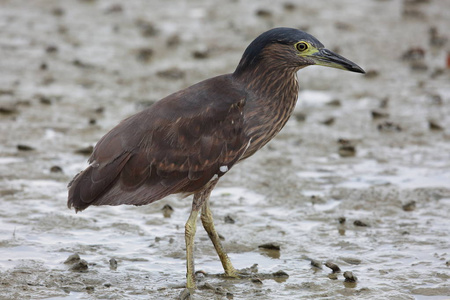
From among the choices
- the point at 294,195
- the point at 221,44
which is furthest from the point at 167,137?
the point at 221,44

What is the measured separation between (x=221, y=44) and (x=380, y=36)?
2905mm

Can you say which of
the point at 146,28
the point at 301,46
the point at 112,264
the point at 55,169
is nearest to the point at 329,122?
the point at 55,169

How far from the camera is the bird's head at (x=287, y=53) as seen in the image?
22.4 feet

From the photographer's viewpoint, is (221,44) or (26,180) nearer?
(26,180)

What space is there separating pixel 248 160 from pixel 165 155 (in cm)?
326

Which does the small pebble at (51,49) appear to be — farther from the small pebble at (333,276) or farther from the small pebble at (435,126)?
the small pebble at (333,276)

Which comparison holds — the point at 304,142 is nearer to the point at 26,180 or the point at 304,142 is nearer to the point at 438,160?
the point at 438,160

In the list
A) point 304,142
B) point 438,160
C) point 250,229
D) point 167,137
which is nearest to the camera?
point 167,137

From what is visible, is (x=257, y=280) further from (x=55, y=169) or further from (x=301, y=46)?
(x=55, y=169)

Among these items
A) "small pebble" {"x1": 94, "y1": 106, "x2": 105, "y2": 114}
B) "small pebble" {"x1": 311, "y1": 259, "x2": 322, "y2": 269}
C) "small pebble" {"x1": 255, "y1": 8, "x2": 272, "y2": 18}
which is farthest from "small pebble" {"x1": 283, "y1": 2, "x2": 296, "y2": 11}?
"small pebble" {"x1": 311, "y1": 259, "x2": 322, "y2": 269}

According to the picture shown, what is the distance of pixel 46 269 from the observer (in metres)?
6.72

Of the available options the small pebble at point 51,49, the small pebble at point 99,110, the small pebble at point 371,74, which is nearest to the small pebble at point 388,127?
the small pebble at point 371,74

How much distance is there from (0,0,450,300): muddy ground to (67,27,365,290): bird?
67 cm

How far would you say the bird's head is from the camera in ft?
22.4
